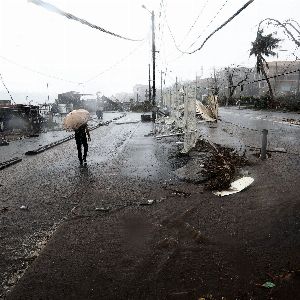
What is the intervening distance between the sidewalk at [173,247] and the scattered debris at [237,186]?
6.5 inches

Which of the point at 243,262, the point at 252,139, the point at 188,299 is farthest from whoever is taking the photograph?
the point at 252,139

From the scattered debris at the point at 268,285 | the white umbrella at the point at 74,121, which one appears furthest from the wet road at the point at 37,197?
the scattered debris at the point at 268,285

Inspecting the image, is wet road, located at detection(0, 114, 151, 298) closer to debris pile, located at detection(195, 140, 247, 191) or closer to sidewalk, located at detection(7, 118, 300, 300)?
sidewalk, located at detection(7, 118, 300, 300)

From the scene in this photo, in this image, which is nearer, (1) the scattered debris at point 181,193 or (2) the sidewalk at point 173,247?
(2) the sidewalk at point 173,247

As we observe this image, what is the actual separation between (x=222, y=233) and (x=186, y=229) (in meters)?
0.54

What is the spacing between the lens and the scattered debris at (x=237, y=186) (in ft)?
20.7

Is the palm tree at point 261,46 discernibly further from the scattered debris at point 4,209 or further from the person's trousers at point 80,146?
the scattered debris at point 4,209

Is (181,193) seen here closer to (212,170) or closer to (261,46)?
(212,170)

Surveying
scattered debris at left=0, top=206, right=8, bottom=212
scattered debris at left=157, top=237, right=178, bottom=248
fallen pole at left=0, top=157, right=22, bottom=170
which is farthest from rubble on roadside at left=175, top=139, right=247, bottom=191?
fallen pole at left=0, top=157, right=22, bottom=170

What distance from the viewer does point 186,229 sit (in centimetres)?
473

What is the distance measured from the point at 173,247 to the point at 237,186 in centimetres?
300

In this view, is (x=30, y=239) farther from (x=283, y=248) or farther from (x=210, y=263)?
(x=283, y=248)

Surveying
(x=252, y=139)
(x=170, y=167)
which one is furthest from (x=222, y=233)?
(x=252, y=139)

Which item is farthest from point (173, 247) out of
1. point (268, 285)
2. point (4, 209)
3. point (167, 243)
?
point (4, 209)
